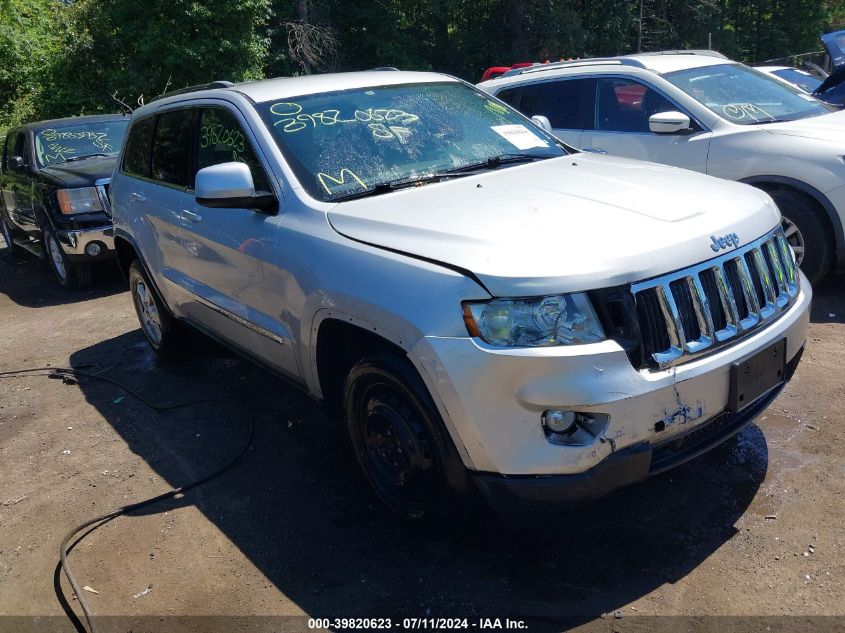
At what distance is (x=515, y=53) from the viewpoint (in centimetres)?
2270

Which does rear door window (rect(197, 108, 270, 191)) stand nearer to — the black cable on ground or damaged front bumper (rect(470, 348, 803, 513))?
the black cable on ground

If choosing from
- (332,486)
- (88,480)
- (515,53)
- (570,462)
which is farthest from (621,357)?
(515,53)

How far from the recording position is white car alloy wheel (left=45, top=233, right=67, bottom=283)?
838cm

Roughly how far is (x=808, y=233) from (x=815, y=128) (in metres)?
0.84

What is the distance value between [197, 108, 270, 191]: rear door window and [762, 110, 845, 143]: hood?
159 inches

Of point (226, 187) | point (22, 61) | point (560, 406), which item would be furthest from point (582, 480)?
point (22, 61)

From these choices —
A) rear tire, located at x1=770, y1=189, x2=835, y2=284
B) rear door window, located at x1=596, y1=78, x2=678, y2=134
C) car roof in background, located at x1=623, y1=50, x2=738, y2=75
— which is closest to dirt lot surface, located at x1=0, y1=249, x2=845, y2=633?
rear tire, located at x1=770, y1=189, x2=835, y2=284

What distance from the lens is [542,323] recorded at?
270 centimetres

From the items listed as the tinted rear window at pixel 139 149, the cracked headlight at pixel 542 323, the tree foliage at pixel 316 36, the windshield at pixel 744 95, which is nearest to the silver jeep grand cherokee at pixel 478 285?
the cracked headlight at pixel 542 323

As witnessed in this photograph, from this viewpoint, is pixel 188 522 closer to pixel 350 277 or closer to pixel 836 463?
pixel 350 277

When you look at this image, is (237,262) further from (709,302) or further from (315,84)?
(709,302)

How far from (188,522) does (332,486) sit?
0.71m

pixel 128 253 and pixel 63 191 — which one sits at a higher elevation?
pixel 63 191

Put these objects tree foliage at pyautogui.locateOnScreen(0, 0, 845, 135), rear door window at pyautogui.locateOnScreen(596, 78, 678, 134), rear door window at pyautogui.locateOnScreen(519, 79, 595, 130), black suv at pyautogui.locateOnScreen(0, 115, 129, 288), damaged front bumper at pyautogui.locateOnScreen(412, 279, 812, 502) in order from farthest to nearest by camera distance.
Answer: tree foliage at pyautogui.locateOnScreen(0, 0, 845, 135) → black suv at pyautogui.locateOnScreen(0, 115, 129, 288) → rear door window at pyautogui.locateOnScreen(519, 79, 595, 130) → rear door window at pyautogui.locateOnScreen(596, 78, 678, 134) → damaged front bumper at pyautogui.locateOnScreen(412, 279, 812, 502)
